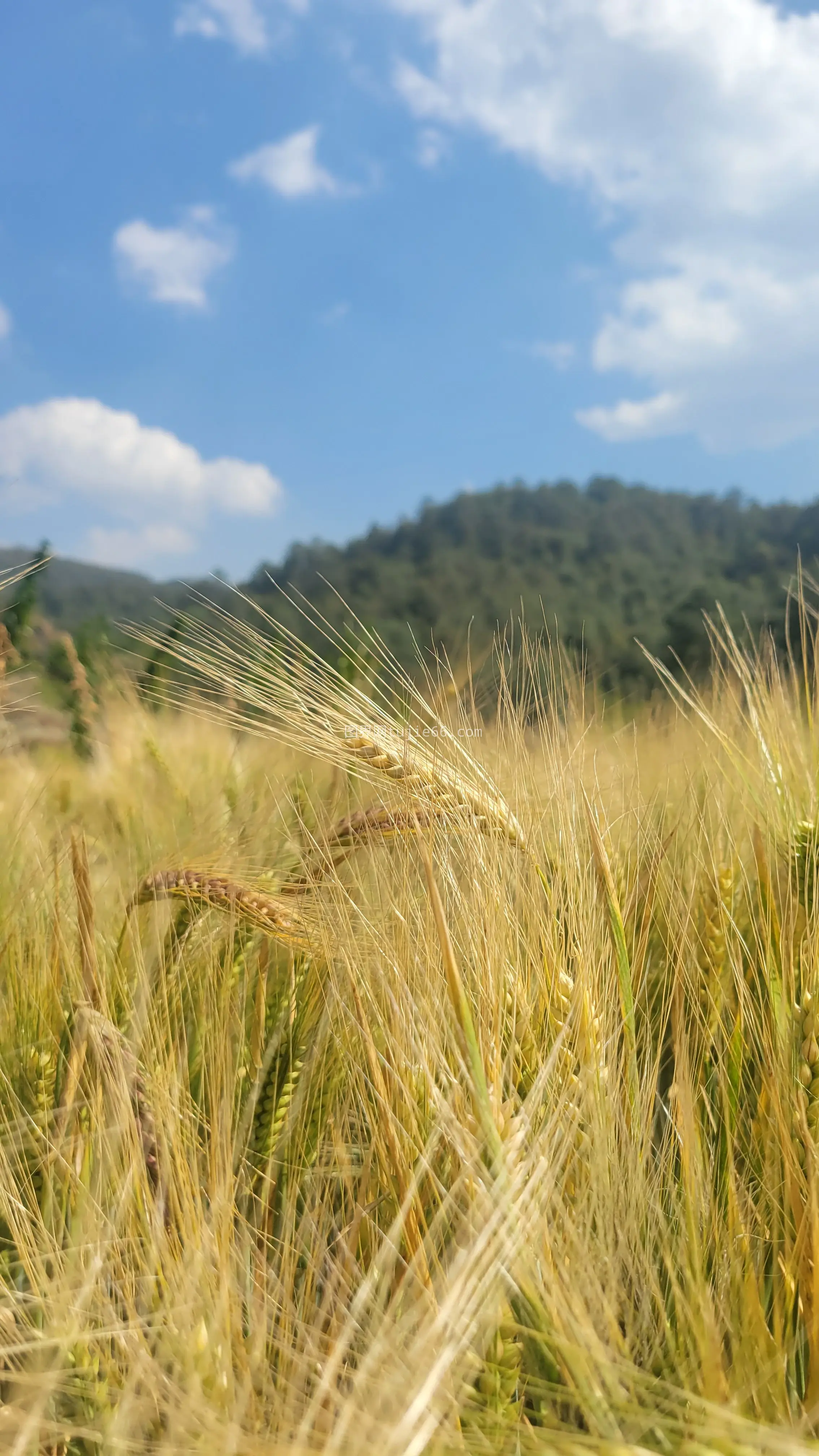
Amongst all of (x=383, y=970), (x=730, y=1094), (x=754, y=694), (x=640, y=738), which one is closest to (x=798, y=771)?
(x=754, y=694)

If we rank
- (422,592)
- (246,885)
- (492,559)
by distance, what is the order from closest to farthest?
1. (246,885)
2. (422,592)
3. (492,559)

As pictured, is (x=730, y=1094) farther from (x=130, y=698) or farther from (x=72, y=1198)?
(x=130, y=698)

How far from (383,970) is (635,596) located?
2870 centimetres

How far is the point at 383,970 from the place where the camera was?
3.69ft

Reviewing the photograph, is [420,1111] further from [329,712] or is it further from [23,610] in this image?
[23,610]

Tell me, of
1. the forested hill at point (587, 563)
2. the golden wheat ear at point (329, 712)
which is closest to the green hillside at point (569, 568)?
the forested hill at point (587, 563)

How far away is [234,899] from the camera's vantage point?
1246mm

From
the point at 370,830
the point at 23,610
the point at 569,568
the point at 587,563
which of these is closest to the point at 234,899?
the point at 370,830

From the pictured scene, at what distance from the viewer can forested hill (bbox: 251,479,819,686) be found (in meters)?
17.5

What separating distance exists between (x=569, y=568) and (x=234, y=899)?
114 ft

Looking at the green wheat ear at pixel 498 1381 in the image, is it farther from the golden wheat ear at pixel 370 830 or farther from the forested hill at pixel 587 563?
the forested hill at pixel 587 563

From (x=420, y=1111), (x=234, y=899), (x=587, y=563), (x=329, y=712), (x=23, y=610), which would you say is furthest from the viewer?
(x=587, y=563)

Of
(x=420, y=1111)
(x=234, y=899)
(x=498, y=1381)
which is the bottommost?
(x=498, y=1381)

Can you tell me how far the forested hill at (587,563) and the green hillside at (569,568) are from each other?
91 mm
